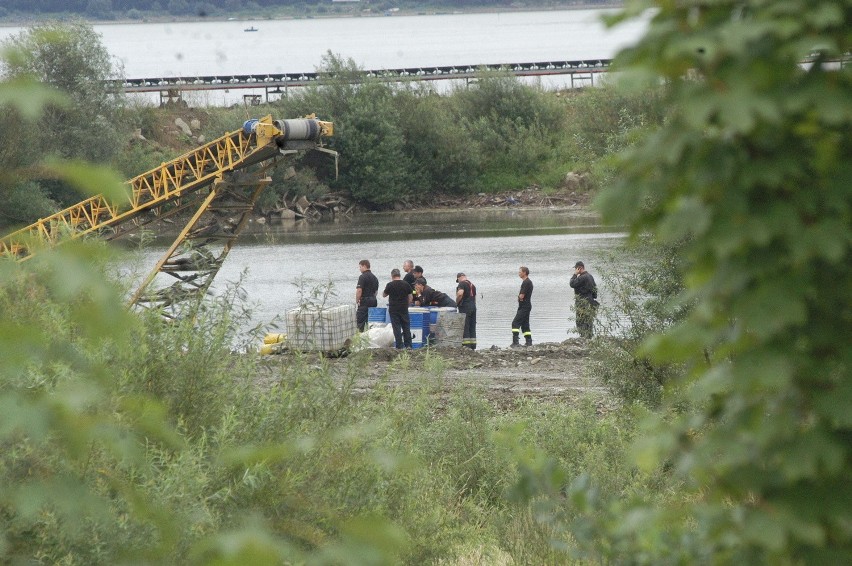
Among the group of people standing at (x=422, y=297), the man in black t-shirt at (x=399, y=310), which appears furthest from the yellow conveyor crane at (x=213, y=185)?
the man in black t-shirt at (x=399, y=310)

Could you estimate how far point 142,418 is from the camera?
91.3 inches

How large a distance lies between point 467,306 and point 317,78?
40.6m

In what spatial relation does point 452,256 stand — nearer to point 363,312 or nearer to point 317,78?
point 363,312

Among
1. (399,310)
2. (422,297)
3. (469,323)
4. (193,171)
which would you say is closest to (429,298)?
(422,297)

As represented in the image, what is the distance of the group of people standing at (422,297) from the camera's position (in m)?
18.5

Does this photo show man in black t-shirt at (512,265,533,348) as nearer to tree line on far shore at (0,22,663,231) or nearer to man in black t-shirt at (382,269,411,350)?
man in black t-shirt at (382,269,411,350)

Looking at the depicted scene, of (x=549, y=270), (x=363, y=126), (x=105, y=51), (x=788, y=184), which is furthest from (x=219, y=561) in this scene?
(x=363, y=126)

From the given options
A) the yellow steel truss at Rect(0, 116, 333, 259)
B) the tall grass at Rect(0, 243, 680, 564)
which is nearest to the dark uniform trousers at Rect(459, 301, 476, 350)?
the yellow steel truss at Rect(0, 116, 333, 259)

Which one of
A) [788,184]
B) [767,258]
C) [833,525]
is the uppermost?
[788,184]

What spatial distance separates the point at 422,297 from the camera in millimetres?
19844

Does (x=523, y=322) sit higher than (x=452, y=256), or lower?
higher

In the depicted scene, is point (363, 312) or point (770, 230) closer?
point (770, 230)

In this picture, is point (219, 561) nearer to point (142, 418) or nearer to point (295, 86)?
point (142, 418)

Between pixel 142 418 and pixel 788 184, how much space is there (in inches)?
55.6
